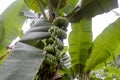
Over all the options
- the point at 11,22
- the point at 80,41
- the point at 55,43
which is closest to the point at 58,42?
the point at 55,43

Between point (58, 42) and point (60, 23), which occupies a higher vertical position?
point (60, 23)

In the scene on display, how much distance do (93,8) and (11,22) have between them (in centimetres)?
68

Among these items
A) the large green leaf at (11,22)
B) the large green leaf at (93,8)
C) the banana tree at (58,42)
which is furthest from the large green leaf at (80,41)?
the large green leaf at (11,22)

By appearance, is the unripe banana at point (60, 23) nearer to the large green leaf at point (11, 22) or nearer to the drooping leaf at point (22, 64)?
the drooping leaf at point (22, 64)

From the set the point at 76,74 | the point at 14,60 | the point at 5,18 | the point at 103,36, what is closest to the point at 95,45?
the point at 103,36

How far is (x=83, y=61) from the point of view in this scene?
71.2 inches

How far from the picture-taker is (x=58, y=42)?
1152 millimetres

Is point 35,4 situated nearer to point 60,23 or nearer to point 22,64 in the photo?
point 60,23

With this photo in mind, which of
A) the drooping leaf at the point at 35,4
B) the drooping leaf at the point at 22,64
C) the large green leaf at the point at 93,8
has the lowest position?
the drooping leaf at the point at 22,64

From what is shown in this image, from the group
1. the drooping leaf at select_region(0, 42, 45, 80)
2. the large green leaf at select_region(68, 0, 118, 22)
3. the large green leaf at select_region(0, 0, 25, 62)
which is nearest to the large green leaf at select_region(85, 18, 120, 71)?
the large green leaf at select_region(68, 0, 118, 22)

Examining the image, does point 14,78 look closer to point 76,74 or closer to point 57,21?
point 57,21

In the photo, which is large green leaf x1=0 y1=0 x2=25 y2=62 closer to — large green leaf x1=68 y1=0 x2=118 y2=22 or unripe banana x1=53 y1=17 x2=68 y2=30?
large green leaf x1=68 y1=0 x2=118 y2=22

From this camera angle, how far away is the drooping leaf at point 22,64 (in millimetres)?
869

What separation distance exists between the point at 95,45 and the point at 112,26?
0.60ft
